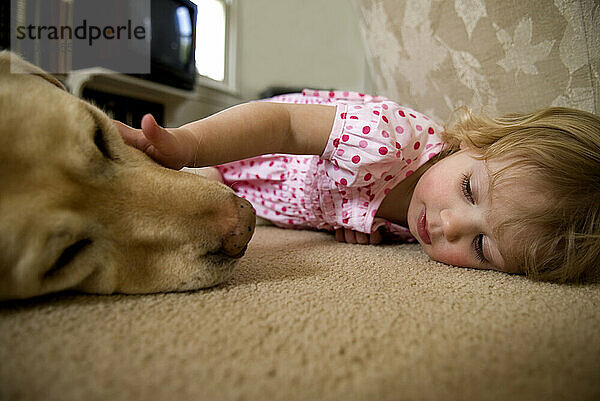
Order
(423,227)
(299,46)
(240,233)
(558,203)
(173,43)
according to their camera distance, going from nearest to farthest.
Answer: (240,233) → (558,203) → (423,227) → (173,43) → (299,46)

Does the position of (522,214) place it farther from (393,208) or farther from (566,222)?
(393,208)

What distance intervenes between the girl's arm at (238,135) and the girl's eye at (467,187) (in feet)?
1.22

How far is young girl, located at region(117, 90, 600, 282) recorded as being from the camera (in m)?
0.96

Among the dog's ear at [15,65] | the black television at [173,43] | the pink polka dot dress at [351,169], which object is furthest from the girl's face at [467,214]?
the black television at [173,43]

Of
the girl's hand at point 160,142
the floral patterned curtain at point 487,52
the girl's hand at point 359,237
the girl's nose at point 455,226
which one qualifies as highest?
the floral patterned curtain at point 487,52

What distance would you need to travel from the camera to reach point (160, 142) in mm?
851

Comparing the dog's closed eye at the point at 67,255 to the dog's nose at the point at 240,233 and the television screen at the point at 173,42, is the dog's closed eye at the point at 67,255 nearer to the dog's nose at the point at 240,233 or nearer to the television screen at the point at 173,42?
the dog's nose at the point at 240,233

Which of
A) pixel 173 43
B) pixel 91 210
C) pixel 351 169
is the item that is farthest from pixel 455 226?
pixel 173 43

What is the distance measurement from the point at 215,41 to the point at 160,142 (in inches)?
128

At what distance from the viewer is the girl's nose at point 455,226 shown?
3.30 feet

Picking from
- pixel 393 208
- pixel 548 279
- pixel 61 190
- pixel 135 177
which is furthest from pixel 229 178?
pixel 548 279
